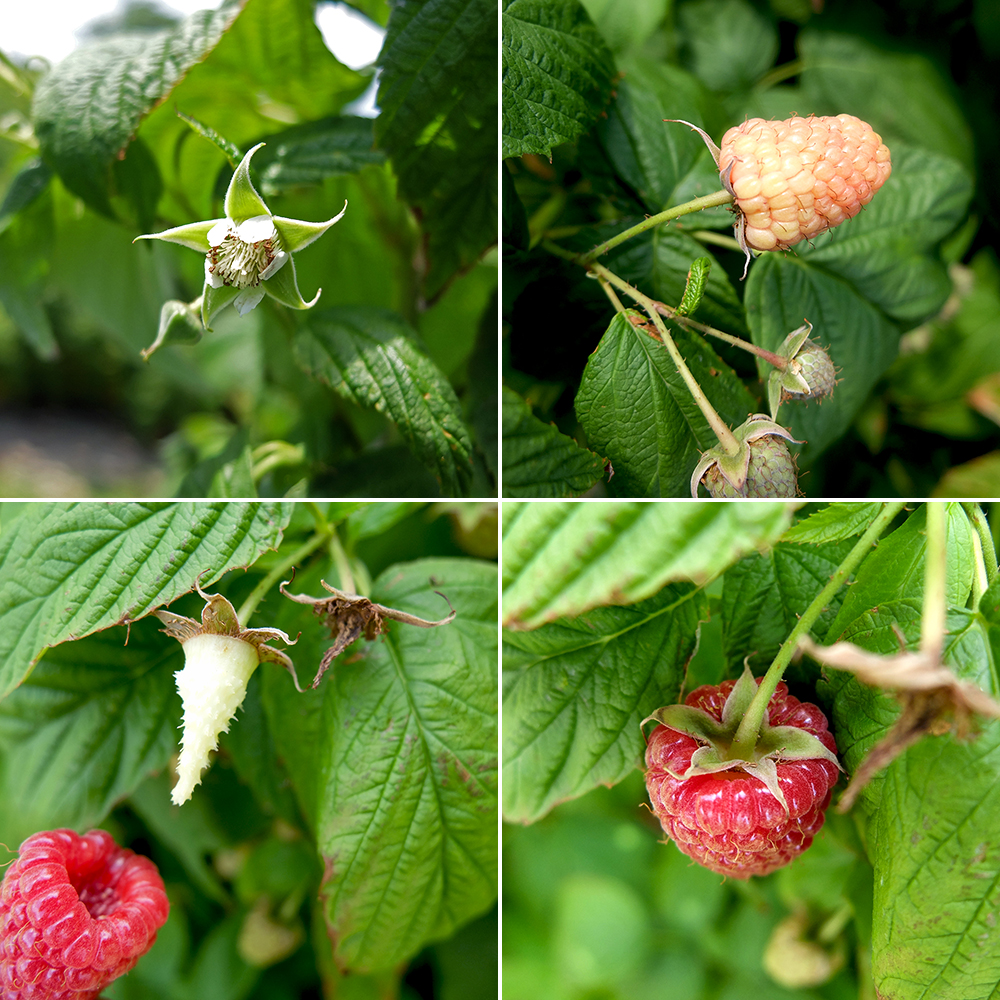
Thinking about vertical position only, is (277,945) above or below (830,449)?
below

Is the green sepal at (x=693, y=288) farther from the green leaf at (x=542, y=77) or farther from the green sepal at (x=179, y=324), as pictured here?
the green sepal at (x=179, y=324)

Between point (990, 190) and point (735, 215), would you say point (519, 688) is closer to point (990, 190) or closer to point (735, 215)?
point (735, 215)

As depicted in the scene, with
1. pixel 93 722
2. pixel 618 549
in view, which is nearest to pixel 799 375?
pixel 618 549

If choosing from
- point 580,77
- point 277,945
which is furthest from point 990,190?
point 277,945

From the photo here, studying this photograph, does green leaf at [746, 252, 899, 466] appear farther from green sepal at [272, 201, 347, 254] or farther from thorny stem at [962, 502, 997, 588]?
green sepal at [272, 201, 347, 254]

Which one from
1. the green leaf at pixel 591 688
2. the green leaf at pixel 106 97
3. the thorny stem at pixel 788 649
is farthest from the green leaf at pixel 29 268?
the thorny stem at pixel 788 649
